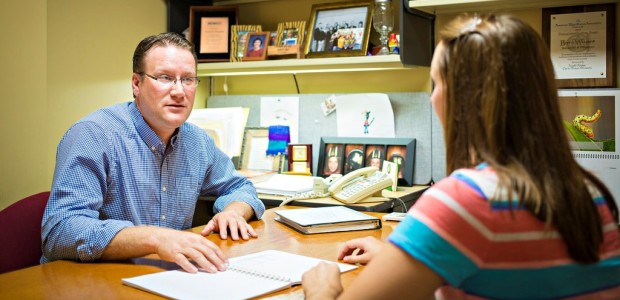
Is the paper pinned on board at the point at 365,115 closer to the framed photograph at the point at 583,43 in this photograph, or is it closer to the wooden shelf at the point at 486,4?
the wooden shelf at the point at 486,4

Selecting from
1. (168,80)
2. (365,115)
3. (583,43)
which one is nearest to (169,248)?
(168,80)

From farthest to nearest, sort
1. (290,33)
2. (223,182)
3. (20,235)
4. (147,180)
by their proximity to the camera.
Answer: (290,33) → (223,182) → (147,180) → (20,235)

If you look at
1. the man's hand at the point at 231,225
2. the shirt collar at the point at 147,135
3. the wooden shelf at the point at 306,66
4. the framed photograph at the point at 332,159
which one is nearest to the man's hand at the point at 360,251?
the man's hand at the point at 231,225

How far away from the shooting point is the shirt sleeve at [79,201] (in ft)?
4.70

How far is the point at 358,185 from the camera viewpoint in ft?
7.16

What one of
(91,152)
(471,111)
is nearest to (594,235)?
(471,111)

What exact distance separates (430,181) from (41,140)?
4.96ft

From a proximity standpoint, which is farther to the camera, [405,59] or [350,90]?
[350,90]

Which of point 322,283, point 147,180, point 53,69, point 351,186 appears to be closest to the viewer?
point 322,283

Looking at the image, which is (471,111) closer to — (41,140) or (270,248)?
(270,248)

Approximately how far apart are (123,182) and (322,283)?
86cm

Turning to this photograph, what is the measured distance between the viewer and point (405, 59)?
234 centimetres

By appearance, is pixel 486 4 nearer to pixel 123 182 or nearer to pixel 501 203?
pixel 123 182

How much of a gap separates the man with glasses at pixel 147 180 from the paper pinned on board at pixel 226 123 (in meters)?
0.72
